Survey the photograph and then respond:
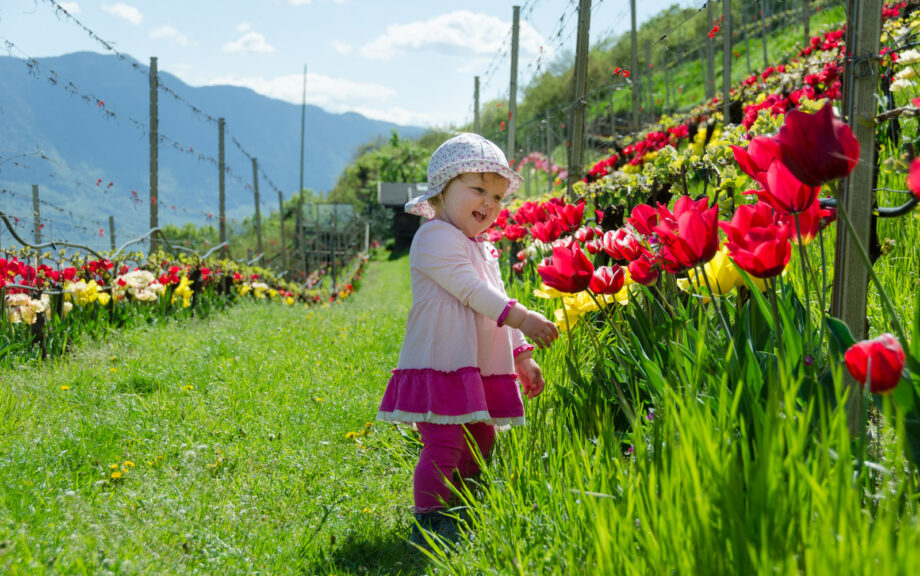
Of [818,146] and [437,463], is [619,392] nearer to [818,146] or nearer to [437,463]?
[818,146]

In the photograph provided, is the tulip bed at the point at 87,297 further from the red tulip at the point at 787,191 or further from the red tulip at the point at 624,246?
the red tulip at the point at 787,191

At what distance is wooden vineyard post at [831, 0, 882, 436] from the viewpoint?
4.58 feet

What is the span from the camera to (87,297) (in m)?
5.03

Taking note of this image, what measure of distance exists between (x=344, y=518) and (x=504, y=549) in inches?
38.4

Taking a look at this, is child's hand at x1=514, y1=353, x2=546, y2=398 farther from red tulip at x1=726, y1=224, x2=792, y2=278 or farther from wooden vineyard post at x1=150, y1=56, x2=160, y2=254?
wooden vineyard post at x1=150, y1=56, x2=160, y2=254

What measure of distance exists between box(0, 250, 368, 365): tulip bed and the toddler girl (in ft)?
10.0

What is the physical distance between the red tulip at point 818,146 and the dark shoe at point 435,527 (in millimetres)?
1362

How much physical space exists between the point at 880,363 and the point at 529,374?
1551 millimetres

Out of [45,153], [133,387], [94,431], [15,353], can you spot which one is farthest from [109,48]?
[94,431]

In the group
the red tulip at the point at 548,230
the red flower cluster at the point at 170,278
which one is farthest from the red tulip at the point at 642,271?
the red flower cluster at the point at 170,278

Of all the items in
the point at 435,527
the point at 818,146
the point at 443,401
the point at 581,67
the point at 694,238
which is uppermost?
the point at 581,67

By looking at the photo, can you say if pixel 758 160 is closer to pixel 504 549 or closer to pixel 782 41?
pixel 504 549

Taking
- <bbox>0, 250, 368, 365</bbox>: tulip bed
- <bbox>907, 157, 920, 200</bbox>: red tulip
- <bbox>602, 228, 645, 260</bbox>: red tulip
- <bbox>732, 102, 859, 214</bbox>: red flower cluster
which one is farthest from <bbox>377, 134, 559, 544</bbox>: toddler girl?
<bbox>0, 250, 368, 365</bbox>: tulip bed

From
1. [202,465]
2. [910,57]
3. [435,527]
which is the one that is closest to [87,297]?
[202,465]
